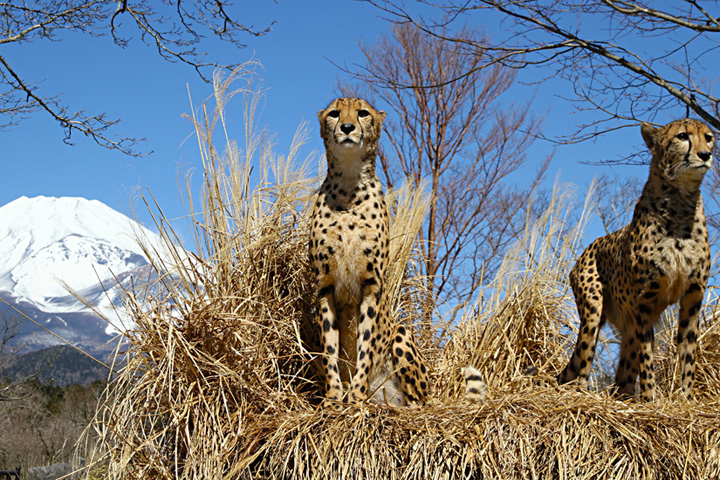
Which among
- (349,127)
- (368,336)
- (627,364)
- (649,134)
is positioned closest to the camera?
(349,127)

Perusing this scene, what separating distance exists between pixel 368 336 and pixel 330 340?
0.59ft

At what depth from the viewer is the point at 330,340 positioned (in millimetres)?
3055

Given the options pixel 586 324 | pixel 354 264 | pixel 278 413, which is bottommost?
pixel 278 413

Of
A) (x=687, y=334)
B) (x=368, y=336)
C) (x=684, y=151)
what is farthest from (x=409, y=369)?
(x=684, y=151)

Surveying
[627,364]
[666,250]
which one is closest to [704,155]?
[666,250]

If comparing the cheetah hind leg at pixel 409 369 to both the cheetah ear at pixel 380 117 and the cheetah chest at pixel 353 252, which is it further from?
the cheetah ear at pixel 380 117

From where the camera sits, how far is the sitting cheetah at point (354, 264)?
3.03 metres

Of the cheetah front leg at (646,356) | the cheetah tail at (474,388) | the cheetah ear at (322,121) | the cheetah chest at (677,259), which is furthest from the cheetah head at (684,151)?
the cheetah ear at (322,121)

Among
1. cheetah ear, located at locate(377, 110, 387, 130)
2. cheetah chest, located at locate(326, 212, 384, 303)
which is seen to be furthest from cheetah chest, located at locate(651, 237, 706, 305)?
cheetah ear, located at locate(377, 110, 387, 130)

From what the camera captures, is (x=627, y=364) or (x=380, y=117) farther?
(x=627, y=364)

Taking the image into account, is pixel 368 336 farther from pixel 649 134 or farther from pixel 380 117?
pixel 649 134

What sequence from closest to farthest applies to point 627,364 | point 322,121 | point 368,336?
point 368,336 < point 322,121 < point 627,364

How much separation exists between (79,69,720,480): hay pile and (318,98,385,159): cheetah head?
74cm

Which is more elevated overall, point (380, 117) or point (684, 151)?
point (380, 117)
